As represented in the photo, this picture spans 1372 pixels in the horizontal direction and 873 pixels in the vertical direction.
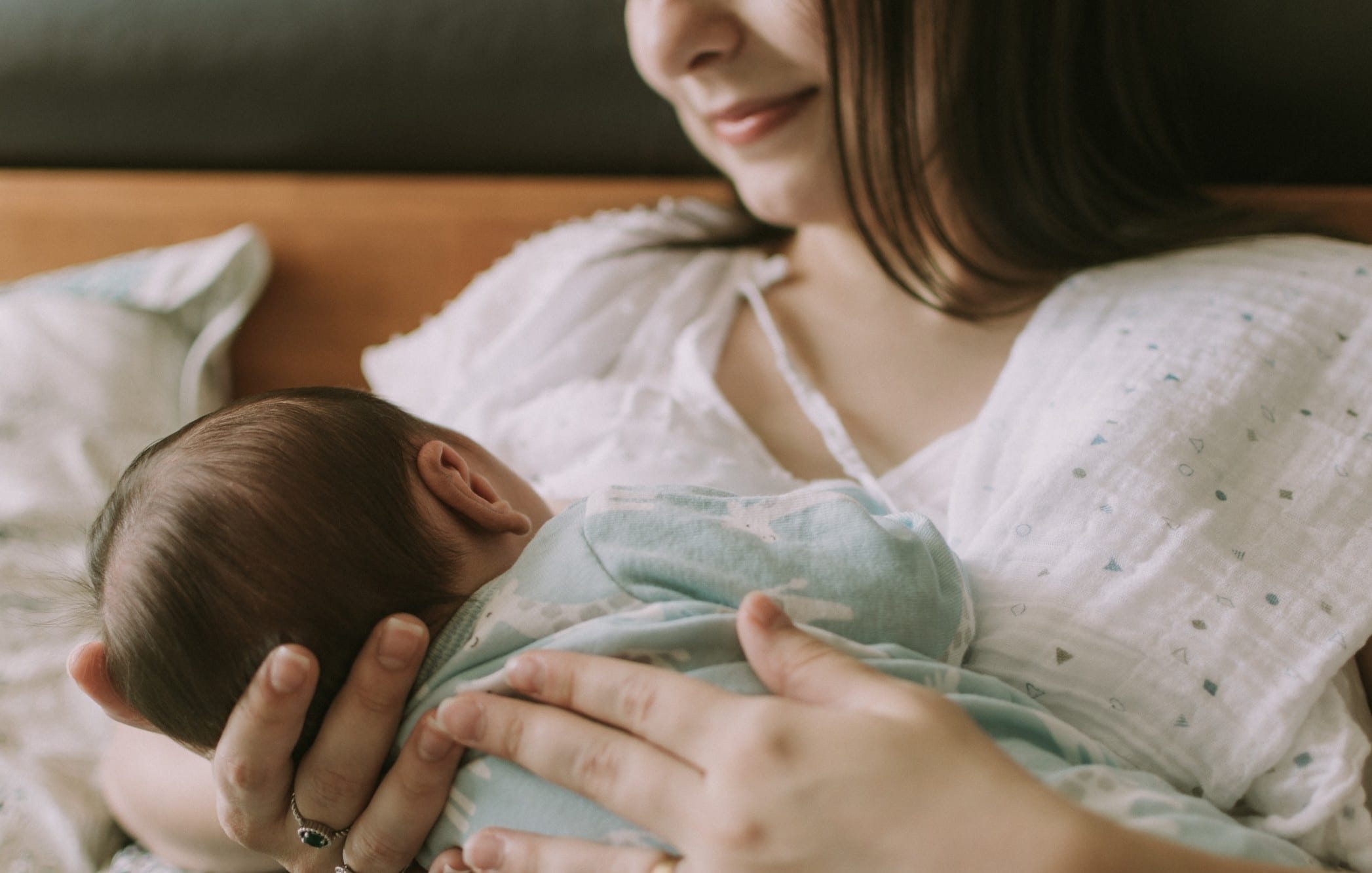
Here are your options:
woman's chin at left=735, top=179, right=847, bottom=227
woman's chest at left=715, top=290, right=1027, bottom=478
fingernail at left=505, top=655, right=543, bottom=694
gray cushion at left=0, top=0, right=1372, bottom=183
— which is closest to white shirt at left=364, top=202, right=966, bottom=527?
woman's chest at left=715, top=290, right=1027, bottom=478

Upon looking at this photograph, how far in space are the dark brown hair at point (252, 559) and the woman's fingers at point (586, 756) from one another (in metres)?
0.09

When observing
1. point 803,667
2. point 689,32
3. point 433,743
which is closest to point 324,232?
point 689,32

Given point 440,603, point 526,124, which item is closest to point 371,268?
point 526,124

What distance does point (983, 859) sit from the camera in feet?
1.54

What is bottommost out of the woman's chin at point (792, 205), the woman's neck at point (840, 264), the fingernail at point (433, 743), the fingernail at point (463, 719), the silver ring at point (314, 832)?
the silver ring at point (314, 832)

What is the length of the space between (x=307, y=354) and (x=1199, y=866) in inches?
49.4

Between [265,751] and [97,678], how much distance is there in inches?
5.2

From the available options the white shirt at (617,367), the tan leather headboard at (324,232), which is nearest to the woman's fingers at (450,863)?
the white shirt at (617,367)

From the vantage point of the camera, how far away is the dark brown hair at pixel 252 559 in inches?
22.6

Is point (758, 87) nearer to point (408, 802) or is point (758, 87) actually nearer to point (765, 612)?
point (765, 612)

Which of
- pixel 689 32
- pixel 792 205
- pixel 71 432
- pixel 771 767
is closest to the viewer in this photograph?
pixel 771 767

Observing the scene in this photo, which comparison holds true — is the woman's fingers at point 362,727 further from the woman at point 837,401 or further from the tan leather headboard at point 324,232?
the tan leather headboard at point 324,232

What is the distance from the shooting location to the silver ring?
635 millimetres

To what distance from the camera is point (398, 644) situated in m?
0.57
